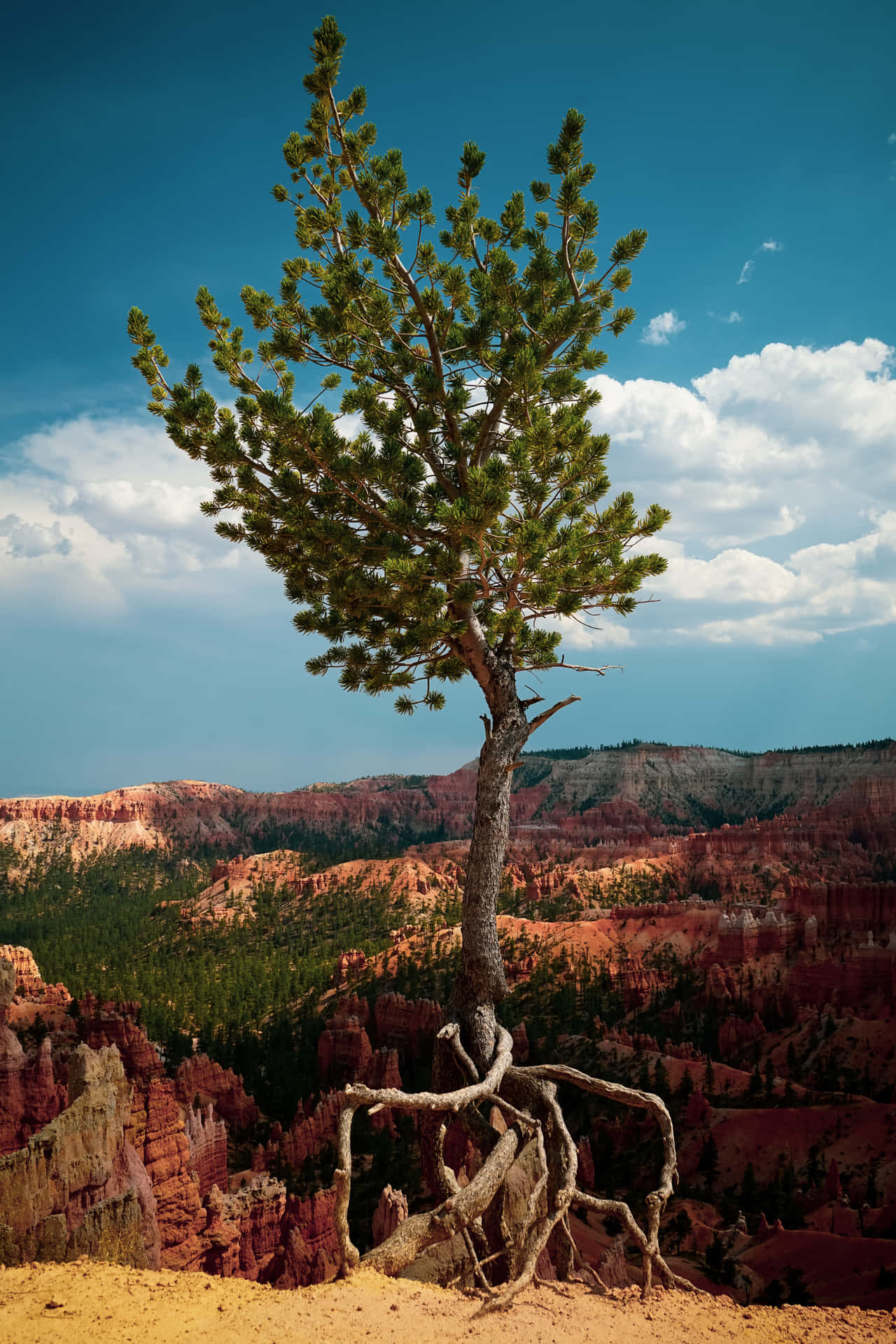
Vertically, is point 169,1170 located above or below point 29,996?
above

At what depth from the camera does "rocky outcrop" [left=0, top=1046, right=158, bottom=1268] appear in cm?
1143

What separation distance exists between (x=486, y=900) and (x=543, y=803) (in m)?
144

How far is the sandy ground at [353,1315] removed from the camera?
4.80 metres

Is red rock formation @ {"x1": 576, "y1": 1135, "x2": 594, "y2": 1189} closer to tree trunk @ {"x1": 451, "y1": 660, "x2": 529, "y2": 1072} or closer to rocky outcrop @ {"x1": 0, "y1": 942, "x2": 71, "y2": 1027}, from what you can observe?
tree trunk @ {"x1": 451, "y1": 660, "x2": 529, "y2": 1072}

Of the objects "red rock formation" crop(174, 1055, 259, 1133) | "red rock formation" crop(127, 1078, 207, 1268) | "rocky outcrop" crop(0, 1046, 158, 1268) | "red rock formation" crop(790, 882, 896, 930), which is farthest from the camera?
"red rock formation" crop(790, 882, 896, 930)

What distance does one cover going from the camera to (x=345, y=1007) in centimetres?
4450

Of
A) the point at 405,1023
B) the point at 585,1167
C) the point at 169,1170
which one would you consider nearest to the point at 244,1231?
the point at 169,1170

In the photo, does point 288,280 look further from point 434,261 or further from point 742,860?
point 742,860

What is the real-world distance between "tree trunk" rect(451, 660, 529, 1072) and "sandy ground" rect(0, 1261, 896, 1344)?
8.72 ft

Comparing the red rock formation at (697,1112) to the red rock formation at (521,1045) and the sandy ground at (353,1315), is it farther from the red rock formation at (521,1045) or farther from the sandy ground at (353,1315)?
the sandy ground at (353,1315)

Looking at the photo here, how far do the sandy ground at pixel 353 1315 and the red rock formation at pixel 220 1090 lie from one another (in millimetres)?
28691

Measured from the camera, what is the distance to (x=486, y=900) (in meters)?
8.60

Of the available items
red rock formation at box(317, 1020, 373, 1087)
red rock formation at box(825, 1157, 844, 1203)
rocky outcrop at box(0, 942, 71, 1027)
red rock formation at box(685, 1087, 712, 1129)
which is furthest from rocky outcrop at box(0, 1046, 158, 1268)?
red rock formation at box(317, 1020, 373, 1087)

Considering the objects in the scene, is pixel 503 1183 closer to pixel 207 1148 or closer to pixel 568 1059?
pixel 207 1148
